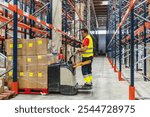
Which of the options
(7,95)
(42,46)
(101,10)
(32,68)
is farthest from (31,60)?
(101,10)

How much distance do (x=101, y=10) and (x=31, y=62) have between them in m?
31.2

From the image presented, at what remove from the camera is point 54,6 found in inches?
374

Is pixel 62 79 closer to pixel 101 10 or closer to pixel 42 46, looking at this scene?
pixel 42 46

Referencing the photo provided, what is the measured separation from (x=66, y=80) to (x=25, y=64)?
106 centimetres

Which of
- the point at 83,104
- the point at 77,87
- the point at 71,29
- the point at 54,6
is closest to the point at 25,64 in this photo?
the point at 77,87

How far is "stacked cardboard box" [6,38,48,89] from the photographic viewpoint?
600 cm

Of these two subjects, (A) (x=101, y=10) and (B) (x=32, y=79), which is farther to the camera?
(A) (x=101, y=10)

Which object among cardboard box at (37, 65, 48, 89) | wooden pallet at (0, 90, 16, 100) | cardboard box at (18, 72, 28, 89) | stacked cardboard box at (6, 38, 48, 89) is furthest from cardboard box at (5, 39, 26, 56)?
wooden pallet at (0, 90, 16, 100)

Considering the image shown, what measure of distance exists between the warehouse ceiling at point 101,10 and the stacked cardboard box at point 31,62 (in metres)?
25.6

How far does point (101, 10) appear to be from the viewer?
3612 centimetres

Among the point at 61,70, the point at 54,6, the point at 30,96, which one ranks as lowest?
the point at 30,96

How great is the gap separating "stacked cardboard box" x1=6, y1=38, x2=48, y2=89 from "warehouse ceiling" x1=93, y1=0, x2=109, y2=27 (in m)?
25.6

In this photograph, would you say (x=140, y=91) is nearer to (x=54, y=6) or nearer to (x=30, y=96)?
(x=30, y=96)

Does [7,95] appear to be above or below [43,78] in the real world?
below
